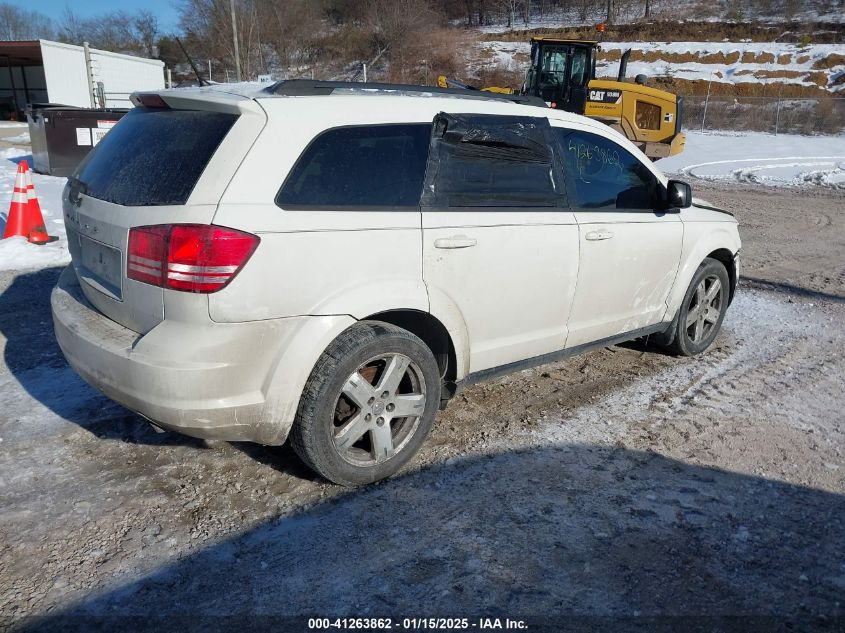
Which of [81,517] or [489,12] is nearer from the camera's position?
[81,517]

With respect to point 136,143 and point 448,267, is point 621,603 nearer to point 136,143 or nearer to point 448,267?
point 448,267

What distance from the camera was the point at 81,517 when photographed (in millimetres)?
3119

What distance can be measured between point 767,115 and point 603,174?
99.5ft

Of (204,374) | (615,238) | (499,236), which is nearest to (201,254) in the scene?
(204,374)

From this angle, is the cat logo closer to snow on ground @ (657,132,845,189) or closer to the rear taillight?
snow on ground @ (657,132,845,189)

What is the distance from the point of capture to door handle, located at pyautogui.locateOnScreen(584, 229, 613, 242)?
4.10 metres

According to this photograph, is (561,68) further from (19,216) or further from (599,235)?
(599,235)

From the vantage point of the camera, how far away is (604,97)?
17.5 meters

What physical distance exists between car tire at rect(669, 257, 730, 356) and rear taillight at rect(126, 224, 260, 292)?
3542 mm

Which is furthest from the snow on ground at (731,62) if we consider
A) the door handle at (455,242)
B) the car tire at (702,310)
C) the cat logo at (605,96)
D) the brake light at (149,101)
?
the brake light at (149,101)

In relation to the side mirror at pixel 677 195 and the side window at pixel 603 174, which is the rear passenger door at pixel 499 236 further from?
the side mirror at pixel 677 195

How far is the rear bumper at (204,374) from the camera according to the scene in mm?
2852

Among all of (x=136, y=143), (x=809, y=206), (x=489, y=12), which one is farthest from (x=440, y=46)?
(x=136, y=143)

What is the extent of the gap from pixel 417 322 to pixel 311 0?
6688cm
